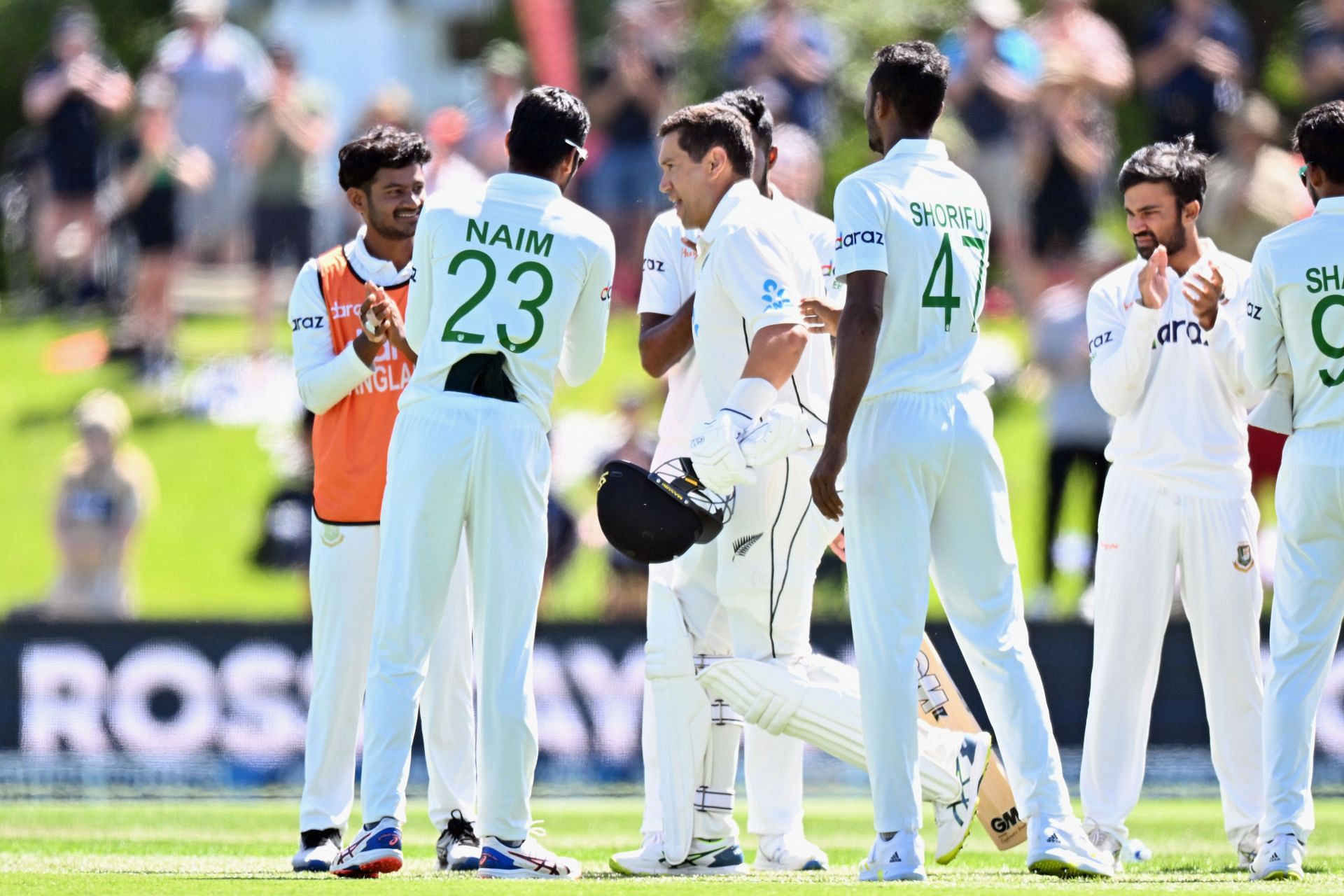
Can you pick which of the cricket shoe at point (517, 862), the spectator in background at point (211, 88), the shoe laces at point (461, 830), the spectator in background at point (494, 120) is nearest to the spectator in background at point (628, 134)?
the spectator in background at point (494, 120)

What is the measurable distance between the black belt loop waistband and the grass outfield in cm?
171

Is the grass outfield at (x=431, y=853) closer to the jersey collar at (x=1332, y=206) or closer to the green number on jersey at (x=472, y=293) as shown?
the green number on jersey at (x=472, y=293)

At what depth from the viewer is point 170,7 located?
3453 cm

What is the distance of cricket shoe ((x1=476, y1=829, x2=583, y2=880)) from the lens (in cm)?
692

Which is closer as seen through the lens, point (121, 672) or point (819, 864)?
point (819, 864)

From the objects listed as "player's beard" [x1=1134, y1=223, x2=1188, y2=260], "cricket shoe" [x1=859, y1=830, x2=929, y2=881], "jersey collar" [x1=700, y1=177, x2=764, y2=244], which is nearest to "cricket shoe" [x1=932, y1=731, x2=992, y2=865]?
"cricket shoe" [x1=859, y1=830, x2=929, y2=881]

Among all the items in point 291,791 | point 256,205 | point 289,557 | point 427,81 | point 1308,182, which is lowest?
point 291,791

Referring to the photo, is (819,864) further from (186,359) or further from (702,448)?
(186,359)

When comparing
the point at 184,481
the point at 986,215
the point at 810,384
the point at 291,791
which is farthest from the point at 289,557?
the point at 986,215

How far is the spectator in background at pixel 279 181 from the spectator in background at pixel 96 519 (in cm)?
527

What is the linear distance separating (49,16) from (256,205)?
54.3 ft

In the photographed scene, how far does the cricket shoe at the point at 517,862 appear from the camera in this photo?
692cm

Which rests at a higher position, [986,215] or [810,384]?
[986,215]

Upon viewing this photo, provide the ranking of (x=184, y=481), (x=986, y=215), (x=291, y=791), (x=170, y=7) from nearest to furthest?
(x=986, y=215)
(x=291, y=791)
(x=184, y=481)
(x=170, y=7)
